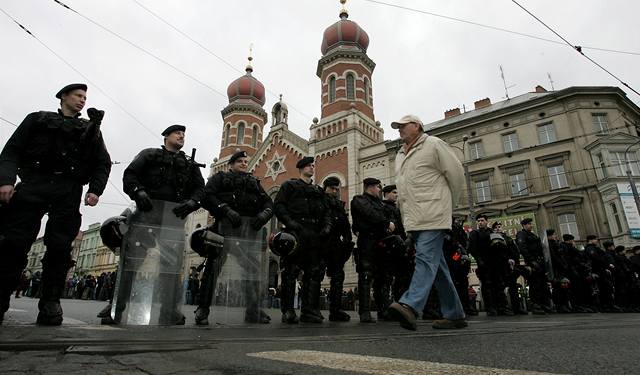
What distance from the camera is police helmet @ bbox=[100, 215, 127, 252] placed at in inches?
155

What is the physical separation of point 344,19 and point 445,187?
29.0 m

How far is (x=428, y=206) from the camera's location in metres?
3.26

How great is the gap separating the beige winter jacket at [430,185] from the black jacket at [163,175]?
95.7 inches

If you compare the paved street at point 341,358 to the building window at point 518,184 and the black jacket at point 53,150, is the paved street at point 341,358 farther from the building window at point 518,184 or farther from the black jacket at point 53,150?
the building window at point 518,184

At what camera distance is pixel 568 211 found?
2008 cm

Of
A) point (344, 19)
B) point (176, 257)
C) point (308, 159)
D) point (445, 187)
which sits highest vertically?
point (344, 19)

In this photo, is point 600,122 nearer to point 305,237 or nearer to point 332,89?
point 332,89

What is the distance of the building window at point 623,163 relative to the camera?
19548 mm

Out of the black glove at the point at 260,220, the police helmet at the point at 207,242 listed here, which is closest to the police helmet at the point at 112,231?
the police helmet at the point at 207,242

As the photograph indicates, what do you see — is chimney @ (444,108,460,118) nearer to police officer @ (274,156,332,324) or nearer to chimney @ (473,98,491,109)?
chimney @ (473,98,491,109)

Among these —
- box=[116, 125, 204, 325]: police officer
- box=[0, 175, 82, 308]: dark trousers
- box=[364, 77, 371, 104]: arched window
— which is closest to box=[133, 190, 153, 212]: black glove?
box=[116, 125, 204, 325]: police officer

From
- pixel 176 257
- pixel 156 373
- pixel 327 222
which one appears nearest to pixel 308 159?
pixel 327 222

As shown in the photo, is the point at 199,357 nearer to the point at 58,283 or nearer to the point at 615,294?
the point at 58,283

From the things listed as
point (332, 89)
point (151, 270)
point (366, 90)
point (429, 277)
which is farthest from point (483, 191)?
point (151, 270)
